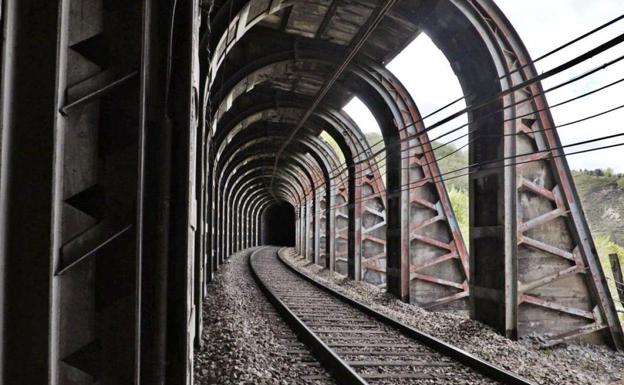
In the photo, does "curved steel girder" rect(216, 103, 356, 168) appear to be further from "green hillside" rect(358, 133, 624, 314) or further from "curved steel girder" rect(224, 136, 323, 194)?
"green hillside" rect(358, 133, 624, 314)

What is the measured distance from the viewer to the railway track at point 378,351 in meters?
4.97

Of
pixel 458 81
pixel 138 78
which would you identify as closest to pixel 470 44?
pixel 458 81

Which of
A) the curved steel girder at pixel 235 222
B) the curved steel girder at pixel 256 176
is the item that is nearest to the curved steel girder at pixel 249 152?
the curved steel girder at pixel 256 176

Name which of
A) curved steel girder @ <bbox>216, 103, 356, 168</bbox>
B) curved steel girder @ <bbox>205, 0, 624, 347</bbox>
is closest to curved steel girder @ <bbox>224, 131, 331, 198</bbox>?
curved steel girder @ <bbox>216, 103, 356, 168</bbox>

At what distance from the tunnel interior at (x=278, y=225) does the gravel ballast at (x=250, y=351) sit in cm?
4166

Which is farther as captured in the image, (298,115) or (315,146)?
(315,146)

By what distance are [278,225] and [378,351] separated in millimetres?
47143

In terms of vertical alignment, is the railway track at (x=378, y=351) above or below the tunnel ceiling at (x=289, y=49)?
below

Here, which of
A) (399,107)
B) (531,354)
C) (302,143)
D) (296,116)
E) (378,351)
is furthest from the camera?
(302,143)

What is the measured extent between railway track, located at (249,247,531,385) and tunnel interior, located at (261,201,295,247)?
4183cm

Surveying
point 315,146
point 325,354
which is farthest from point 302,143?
point 325,354

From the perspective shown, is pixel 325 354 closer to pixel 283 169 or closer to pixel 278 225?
pixel 283 169

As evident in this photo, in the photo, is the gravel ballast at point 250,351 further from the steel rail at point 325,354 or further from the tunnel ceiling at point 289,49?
the tunnel ceiling at point 289,49

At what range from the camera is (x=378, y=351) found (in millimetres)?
6160
